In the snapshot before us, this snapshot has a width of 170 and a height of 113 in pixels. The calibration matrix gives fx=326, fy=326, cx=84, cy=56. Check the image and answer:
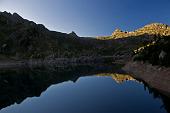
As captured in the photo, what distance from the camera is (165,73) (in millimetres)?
48625

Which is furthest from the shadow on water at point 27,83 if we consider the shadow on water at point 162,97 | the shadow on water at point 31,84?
the shadow on water at point 162,97

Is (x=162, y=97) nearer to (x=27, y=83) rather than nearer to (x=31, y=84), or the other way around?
(x=31, y=84)

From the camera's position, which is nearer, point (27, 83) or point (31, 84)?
point (31, 84)

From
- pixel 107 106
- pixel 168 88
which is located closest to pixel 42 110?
pixel 107 106

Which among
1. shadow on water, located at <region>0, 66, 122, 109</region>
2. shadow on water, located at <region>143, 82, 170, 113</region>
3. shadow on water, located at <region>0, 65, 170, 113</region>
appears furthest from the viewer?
shadow on water, located at <region>0, 66, 122, 109</region>

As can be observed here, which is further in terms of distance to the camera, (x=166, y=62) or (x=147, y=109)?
(x=166, y=62)

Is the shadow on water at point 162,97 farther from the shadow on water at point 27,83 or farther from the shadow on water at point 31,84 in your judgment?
the shadow on water at point 27,83

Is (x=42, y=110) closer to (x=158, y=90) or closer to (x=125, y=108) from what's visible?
(x=125, y=108)

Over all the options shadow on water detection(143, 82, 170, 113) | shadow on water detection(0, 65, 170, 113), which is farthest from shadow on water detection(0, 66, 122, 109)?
shadow on water detection(143, 82, 170, 113)

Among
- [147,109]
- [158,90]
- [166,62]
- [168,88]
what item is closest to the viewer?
[147,109]

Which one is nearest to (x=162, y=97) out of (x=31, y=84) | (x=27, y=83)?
(x=31, y=84)

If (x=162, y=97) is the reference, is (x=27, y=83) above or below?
below

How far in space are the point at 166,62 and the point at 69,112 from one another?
19849 mm

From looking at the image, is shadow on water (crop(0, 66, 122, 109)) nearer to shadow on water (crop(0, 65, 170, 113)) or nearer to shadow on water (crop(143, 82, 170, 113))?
shadow on water (crop(0, 65, 170, 113))
